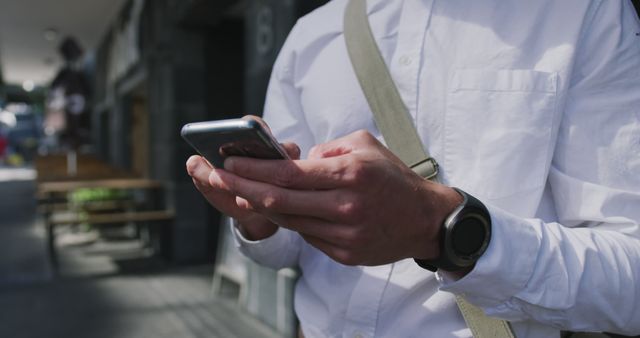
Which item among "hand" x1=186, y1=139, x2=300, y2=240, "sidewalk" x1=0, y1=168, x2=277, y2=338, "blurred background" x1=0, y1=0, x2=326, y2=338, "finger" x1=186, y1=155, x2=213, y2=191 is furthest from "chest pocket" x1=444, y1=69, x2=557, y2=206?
"sidewalk" x1=0, y1=168, x2=277, y2=338

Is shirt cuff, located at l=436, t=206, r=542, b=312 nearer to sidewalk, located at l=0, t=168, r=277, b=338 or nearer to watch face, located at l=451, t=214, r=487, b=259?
watch face, located at l=451, t=214, r=487, b=259

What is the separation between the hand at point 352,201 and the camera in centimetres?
52

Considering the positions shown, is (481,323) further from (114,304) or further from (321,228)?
(114,304)

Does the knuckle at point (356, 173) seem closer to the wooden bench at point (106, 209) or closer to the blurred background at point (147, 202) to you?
the blurred background at point (147, 202)

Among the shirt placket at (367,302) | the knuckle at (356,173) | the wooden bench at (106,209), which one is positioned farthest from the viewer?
the wooden bench at (106,209)

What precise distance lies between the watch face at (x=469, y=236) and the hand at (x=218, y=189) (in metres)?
0.24

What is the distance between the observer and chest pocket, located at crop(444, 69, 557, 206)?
0.73 m

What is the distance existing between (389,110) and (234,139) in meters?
0.34

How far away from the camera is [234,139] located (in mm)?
561

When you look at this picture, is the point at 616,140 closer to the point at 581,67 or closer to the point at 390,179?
the point at 581,67

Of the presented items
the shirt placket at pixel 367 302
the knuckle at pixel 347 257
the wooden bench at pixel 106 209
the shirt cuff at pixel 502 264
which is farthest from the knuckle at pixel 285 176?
the wooden bench at pixel 106 209

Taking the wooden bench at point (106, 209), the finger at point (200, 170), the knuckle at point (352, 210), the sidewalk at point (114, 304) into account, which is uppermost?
the finger at point (200, 170)

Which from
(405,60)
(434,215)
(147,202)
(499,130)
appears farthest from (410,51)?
(147,202)

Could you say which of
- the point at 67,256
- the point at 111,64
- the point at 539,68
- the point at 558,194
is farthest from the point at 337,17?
the point at 111,64
